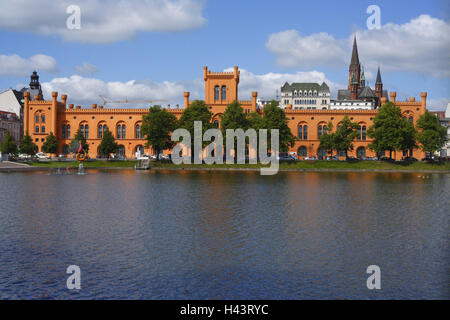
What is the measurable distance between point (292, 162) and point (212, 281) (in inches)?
3089

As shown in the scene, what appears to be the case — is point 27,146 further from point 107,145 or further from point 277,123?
point 277,123

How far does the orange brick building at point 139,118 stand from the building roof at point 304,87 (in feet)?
226

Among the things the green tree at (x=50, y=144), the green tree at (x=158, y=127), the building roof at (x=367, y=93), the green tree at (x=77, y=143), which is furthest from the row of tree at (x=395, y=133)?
the building roof at (x=367, y=93)

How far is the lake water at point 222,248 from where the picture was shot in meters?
14.1

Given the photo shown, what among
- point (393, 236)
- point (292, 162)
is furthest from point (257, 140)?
point (393, 236)

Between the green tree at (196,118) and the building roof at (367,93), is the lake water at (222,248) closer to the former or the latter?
the green tree at (196,118)

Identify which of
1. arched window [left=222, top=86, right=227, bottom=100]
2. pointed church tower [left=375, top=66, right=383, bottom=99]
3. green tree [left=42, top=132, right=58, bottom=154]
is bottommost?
green tree [left=42, top=132, right=58, bottom=154]

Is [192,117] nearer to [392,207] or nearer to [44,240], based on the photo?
[392,207]

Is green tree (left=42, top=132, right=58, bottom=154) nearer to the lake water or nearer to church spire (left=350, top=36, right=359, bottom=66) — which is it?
the lake water

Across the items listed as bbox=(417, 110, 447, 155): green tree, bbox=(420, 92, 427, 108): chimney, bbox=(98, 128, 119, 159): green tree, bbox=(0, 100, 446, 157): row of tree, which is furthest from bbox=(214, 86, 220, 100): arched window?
bbox=(420, 92, 427, 108): chimney

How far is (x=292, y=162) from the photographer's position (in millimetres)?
91688

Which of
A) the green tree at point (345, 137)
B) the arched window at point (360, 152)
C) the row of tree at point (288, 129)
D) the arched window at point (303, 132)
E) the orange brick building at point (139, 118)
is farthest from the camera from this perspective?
the arched window at point (303, 132)

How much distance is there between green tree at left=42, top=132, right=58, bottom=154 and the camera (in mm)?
104812

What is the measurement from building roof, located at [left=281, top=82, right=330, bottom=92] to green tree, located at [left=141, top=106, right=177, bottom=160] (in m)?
91.9
